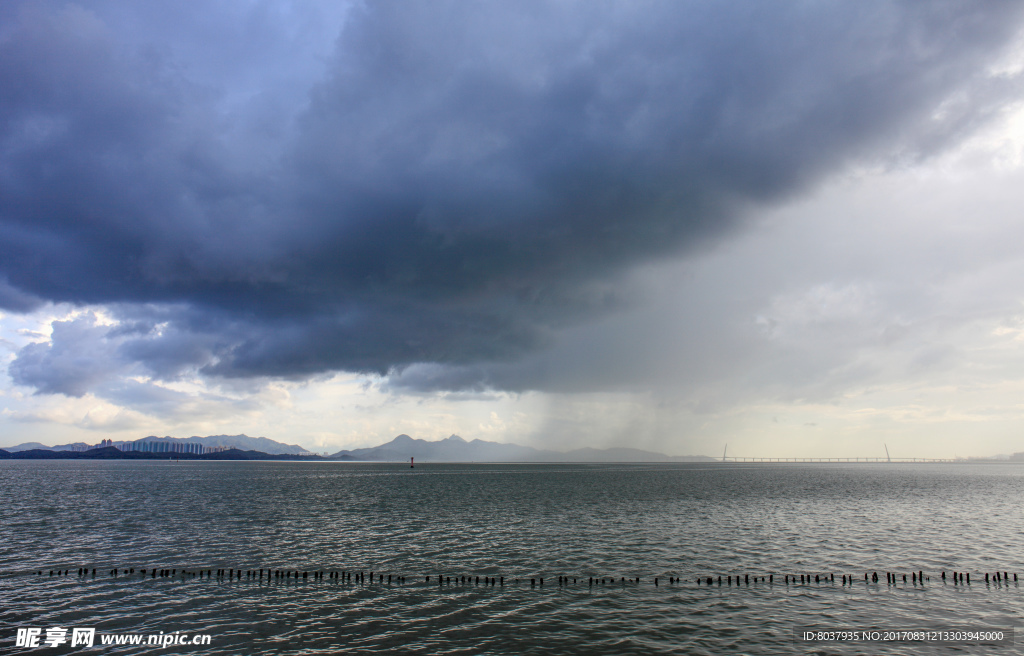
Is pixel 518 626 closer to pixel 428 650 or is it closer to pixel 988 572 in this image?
pixel 428 650

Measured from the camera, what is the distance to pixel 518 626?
108 feet

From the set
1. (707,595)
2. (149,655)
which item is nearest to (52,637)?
(149,655)

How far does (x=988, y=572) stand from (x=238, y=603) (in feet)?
200

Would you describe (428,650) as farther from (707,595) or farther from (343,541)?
(343,541)

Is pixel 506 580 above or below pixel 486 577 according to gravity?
below

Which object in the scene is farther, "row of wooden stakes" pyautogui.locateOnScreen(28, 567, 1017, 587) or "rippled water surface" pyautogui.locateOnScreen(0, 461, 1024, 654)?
"row of wooden stakes" pyautogui.locateOnScreen(28, 567, 1017, 587)

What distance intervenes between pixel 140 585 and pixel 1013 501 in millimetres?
168562

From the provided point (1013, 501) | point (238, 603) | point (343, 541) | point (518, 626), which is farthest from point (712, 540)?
point (1013, 501)

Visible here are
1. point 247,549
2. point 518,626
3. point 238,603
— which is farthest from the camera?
point 247,549

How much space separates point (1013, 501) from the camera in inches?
4916

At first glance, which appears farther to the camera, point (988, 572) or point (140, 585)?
point (988, 572)

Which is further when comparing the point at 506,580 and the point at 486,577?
the point at 506,580

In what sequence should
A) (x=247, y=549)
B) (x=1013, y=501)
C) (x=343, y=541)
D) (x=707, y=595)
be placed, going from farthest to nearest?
(x=1013, y=501), (x=343, y=541), (x=247, y=549), (x=707, y=595)

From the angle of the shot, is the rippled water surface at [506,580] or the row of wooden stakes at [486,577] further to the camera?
the row of wooden stakes at [486,577]
